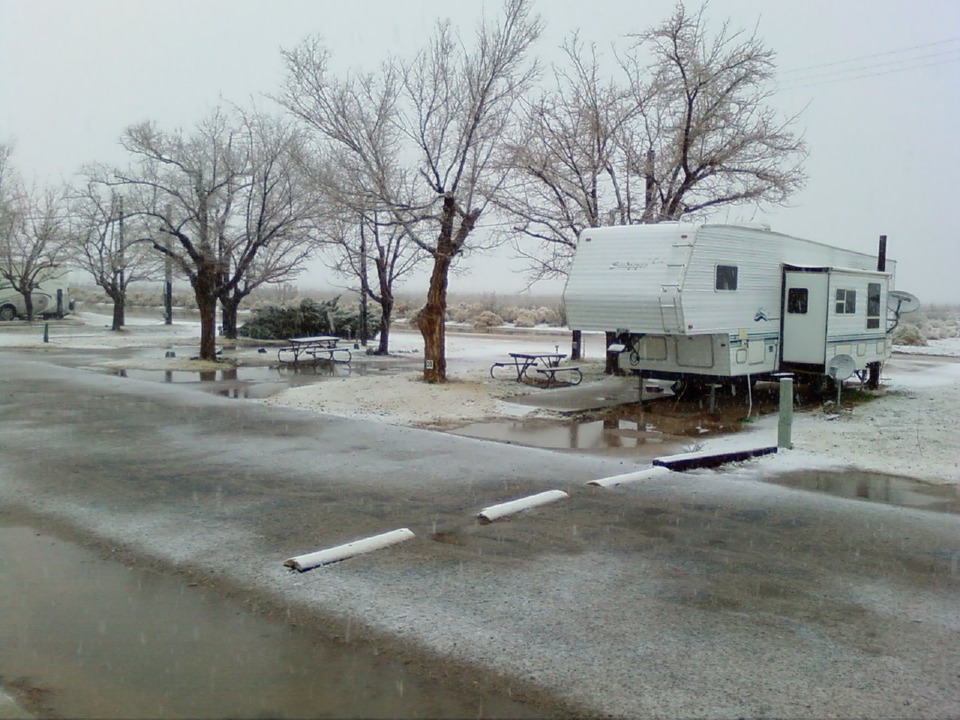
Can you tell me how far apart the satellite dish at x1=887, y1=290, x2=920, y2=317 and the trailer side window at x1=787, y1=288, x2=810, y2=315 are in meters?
5.61

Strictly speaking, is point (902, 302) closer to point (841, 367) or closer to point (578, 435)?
point (841, 367)

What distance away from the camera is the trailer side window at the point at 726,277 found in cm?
1433

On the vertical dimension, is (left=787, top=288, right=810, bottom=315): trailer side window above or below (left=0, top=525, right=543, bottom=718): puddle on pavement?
above

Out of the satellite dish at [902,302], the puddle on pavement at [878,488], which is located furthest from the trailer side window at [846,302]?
the puddle on pavement at [878,488]

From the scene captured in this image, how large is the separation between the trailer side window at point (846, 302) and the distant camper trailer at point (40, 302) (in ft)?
134

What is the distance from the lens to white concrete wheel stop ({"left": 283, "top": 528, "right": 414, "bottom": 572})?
6.01m

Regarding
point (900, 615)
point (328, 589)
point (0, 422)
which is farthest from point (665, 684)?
point (0, 422)

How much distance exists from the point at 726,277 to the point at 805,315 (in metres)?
2.20

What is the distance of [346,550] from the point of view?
6305 mm

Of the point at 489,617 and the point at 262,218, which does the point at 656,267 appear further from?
the point at 262,218

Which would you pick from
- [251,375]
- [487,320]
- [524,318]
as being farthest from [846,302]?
[524,318]

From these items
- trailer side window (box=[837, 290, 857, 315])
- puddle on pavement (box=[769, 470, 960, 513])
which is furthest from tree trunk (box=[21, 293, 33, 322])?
puddle on pavement (box=[769, 470, 960, 513])

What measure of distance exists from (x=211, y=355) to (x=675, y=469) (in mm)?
16680

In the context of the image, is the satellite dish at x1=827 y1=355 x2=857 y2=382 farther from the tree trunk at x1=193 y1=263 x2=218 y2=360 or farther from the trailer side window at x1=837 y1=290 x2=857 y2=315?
the tree trunk at x1=193 y1=263 x2=218 y2=360
